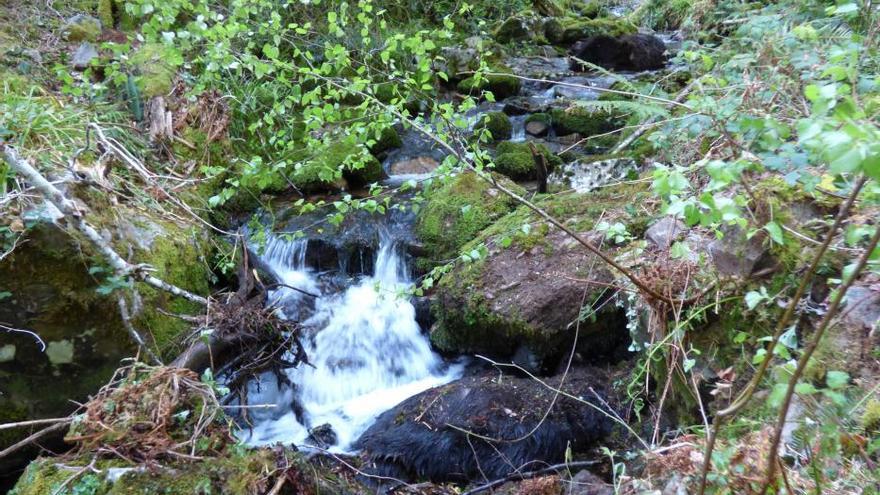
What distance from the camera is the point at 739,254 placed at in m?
2.52

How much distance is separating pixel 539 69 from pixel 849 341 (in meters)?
9.67

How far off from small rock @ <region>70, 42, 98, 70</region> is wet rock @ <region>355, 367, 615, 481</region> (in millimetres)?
5816

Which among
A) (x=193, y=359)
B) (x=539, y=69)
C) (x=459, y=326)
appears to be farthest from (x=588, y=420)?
(x=539, y=69)

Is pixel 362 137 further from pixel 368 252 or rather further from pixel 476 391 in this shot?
pixel 368 252

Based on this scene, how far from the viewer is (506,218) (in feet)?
16.2

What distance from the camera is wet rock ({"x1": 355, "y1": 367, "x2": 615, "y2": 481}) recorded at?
348 centimetres

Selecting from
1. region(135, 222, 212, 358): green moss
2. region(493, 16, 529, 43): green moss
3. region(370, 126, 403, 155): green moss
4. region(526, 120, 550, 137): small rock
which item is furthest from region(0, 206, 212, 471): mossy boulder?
region(493, 16, 529, 43): green moss

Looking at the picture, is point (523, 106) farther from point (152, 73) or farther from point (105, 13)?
point (105, 13)

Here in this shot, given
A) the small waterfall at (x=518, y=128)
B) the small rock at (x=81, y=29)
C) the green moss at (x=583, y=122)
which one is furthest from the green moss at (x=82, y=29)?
the green moss at (x=583, y=122)

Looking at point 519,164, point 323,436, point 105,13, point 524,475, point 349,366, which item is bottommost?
point 524,475

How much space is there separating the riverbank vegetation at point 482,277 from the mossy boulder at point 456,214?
0.03 m

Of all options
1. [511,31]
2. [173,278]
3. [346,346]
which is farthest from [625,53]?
[173,278]

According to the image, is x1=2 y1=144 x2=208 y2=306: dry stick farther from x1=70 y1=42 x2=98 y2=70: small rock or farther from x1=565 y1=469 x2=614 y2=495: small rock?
x1=70 y1=42 x2=98 y2=70: small rock

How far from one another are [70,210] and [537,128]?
6487mm
